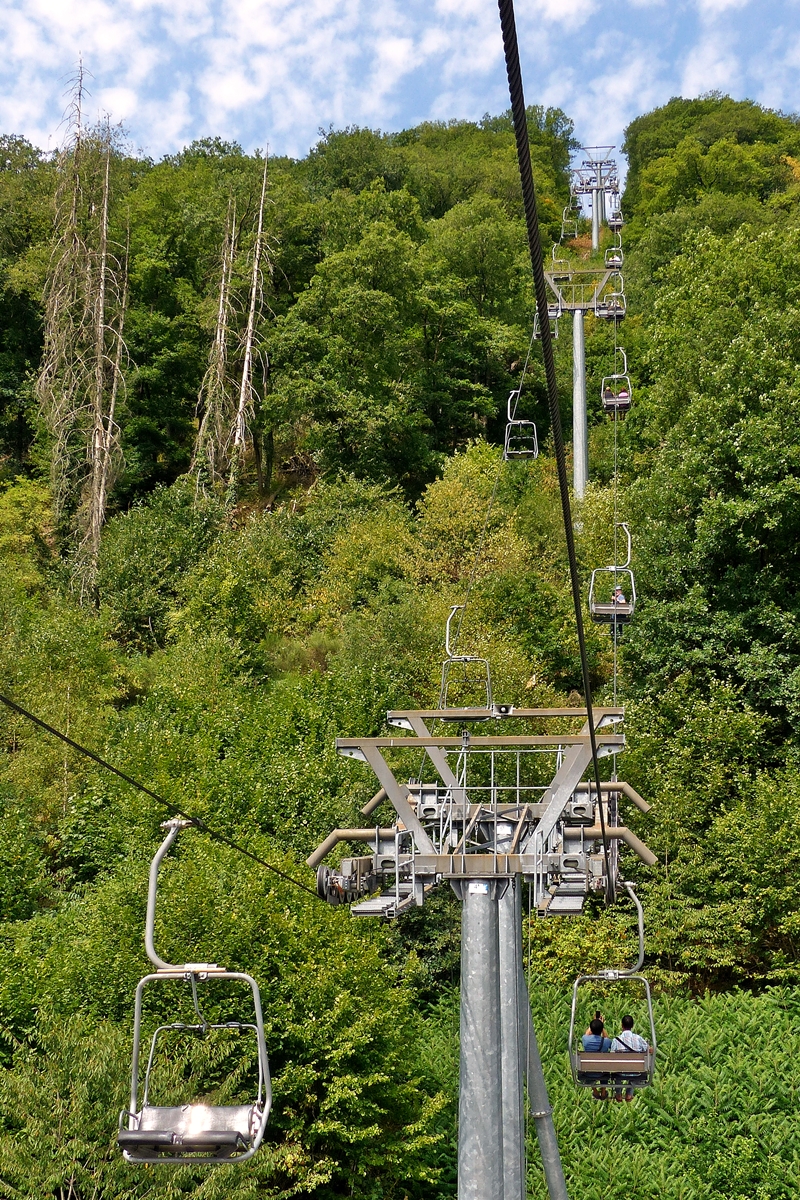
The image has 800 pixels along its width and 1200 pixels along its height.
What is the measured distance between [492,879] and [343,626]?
1880 centimetres

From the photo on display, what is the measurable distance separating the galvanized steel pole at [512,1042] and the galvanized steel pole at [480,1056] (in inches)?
10.0

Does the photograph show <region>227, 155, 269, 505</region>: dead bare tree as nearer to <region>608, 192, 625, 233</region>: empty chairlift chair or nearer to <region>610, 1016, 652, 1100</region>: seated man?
<region>608, 192, 625, 233</region>: empty chairlift chair

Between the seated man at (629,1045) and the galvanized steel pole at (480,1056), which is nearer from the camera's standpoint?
the galvanized steel pole at (480,1056)

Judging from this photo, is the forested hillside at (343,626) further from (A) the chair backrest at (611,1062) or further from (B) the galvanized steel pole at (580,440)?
(A) the chair backrest at (611,1062)

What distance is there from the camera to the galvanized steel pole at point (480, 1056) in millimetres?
8477

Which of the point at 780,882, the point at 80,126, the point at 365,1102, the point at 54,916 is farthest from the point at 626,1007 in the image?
the point at 80,126

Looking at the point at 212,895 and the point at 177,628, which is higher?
the point at 177,628

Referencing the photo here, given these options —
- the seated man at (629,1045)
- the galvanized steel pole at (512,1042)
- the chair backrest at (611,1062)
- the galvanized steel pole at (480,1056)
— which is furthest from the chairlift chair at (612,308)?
the galvanized steel pole at (480,1056)

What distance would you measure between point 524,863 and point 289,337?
97.3 ft

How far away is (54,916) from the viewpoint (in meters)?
20.1

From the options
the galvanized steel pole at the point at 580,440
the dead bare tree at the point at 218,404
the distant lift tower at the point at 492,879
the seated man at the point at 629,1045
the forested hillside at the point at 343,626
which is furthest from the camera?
the dead bare tree at the point at 218,404

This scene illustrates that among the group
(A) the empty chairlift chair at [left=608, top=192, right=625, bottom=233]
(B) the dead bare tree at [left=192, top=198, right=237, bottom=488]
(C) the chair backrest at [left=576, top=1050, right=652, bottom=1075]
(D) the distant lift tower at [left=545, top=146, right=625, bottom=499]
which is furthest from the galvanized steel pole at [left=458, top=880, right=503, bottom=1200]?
(A) the empty chairlift chair at [left=608, top=192, right=625, bottom=233]

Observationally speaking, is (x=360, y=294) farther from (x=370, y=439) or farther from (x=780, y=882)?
(x=780, y=882)

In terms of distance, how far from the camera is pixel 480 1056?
8656 mm
